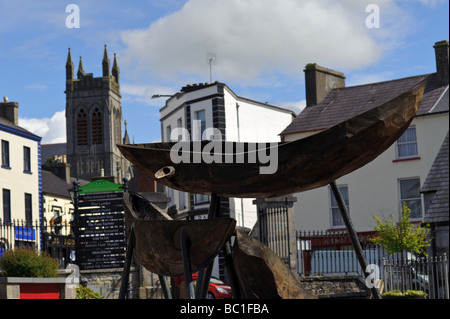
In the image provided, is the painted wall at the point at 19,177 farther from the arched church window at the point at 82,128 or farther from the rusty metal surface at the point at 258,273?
A: the arched church window at the point at 82,128

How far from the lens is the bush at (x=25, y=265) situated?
18875mm

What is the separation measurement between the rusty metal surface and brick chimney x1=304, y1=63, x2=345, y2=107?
114 feet

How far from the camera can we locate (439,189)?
26.8 metres

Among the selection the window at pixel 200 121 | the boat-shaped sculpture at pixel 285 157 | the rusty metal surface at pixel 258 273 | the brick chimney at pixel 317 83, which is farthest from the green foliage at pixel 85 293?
the window at pixel 200 121

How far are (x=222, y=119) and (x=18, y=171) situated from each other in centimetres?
1576

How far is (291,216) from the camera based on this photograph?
21.4 m

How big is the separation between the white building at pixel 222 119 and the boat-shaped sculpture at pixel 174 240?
34382mm

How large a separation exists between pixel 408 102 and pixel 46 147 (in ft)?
479

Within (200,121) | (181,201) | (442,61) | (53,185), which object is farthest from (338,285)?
(53,185)

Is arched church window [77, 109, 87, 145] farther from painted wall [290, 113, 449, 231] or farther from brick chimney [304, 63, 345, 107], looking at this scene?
painted wall [290, 113, 449, 231]

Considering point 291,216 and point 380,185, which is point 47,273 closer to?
point 291,216

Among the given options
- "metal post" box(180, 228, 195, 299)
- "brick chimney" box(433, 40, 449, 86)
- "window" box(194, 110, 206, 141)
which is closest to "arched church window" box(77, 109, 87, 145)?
"window" box(194, 110, 206, 141)

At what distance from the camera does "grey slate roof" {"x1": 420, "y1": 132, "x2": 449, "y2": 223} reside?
2467 centimetres

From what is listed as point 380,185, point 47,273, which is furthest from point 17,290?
point 380,185
